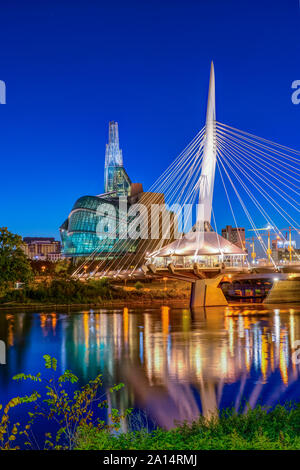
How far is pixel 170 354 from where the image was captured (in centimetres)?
1998

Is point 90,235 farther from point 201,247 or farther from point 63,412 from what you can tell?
point 63,412

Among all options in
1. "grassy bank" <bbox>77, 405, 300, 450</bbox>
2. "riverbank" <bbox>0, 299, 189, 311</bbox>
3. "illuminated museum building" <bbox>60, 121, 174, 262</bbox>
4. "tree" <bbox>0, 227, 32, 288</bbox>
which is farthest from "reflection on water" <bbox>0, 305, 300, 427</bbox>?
"illuminated museum building" <bbox>60, 121, 174, 262</bbox>

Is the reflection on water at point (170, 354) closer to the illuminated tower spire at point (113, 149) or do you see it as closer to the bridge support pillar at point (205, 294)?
the bridge support pillar at point (205, 294)

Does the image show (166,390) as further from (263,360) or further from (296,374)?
(263,360)

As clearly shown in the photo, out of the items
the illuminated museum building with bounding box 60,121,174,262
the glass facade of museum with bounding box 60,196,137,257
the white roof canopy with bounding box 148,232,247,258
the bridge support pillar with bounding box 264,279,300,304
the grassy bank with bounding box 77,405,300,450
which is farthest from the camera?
the glass facade of museum with bounding box 60,196,137,257

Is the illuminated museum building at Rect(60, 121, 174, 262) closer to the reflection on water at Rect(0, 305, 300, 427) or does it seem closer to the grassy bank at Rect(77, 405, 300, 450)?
the reflection on water at Rect(0, 305, 300, 427)

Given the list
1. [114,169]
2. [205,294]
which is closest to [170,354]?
[205,294]

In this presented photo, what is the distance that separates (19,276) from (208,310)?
95.9ft

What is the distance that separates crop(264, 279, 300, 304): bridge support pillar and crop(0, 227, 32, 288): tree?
132 ft

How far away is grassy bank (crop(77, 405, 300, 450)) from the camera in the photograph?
5629 mm

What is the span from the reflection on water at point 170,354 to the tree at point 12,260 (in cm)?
387

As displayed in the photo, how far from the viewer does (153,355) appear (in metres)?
19.9

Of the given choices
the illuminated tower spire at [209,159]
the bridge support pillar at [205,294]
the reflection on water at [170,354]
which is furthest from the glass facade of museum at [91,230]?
the reflection on water at [170,354]
